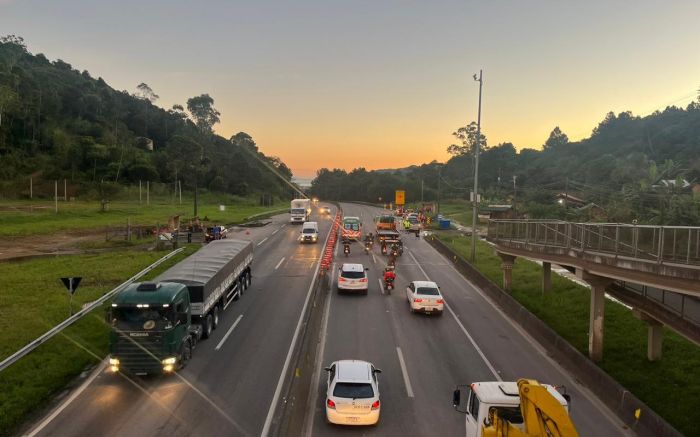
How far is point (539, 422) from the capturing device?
840 centimetres

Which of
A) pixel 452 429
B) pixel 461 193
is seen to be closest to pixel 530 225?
pixel 452 429

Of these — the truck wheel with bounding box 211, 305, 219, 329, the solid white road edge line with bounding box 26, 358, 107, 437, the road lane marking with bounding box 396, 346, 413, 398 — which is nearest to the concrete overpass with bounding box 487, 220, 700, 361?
the road lane marking with bounding box 396, 346, 413, 398

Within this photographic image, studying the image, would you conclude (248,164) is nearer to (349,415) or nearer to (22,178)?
(22,178)

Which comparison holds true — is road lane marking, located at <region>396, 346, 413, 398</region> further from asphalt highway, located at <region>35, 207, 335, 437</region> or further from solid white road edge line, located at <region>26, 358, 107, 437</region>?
solid white road edge line, located at <region>26, 358, 107, 437</region>

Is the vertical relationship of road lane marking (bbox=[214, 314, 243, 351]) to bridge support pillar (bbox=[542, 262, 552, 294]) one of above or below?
below

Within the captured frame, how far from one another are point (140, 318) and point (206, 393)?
126 inches

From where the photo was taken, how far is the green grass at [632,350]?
53.1ft

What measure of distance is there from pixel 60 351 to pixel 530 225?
73.5 feet

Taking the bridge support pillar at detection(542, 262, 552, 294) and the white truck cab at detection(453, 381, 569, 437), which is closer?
the white truck cab at detection(453, 381, 569, 437)

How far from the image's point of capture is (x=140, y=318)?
1583 centimetres

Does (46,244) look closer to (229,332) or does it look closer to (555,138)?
(229,332)

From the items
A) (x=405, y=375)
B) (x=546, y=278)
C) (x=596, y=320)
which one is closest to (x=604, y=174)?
(x=546, y=278)

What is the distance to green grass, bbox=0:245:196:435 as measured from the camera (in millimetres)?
15016

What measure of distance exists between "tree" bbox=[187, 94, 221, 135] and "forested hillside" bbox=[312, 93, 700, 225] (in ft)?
202
